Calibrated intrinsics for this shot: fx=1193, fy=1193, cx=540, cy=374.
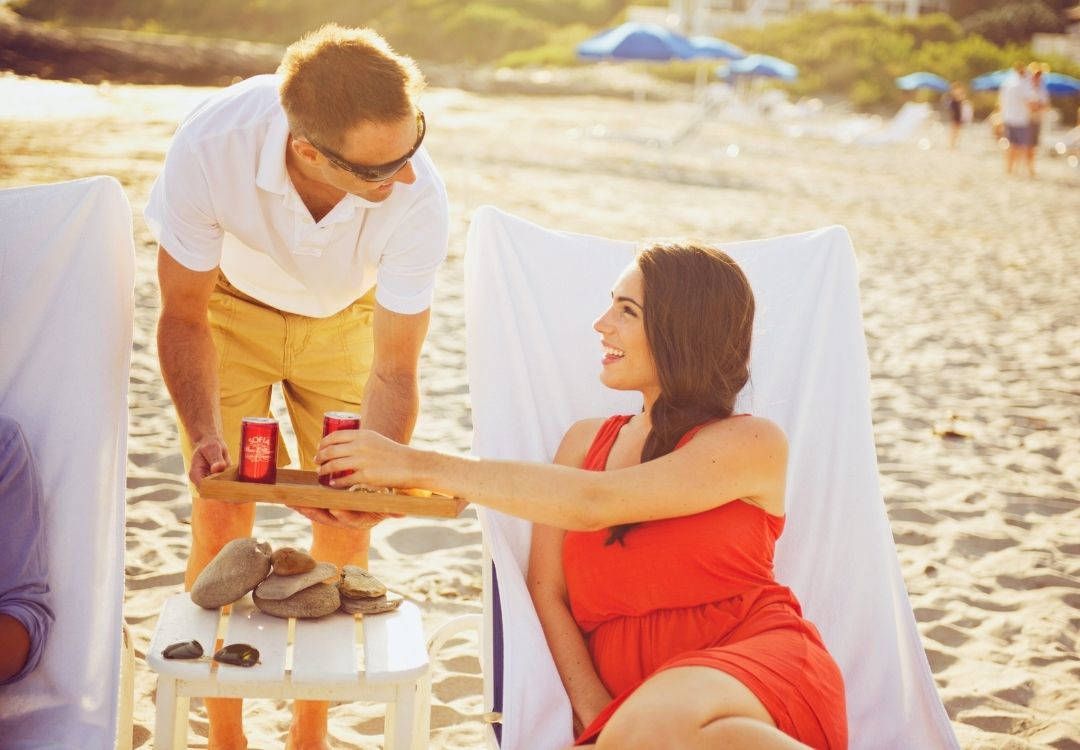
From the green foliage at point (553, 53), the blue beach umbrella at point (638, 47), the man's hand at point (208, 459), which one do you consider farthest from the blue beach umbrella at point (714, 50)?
the man's hand at point (208, 459)

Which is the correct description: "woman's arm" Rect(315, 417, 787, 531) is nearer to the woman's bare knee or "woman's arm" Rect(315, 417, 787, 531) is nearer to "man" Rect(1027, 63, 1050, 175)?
the woman's bare knee

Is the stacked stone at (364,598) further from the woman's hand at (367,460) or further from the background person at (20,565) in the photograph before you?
the background person at (20,565)

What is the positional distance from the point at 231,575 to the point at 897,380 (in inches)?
225

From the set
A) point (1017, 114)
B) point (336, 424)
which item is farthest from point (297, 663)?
point (1017, 114)

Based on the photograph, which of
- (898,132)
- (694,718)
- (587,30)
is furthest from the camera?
(587,30)

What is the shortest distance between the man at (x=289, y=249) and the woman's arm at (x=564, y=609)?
0.43 meters

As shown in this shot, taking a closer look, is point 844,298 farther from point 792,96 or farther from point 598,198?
point 792,96

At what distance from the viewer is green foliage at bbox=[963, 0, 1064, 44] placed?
49.8 m

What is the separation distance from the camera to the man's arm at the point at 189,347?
285cm

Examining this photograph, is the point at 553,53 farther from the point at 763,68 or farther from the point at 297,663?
the point at 297,663

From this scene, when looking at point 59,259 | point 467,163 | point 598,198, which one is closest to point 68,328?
point 59,259

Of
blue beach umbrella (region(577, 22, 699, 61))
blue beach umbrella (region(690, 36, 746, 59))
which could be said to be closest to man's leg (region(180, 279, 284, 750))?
blue beach umbrella (region(577, 22, 699, 61))

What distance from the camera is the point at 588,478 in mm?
2500

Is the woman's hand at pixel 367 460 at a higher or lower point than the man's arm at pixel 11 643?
higher
